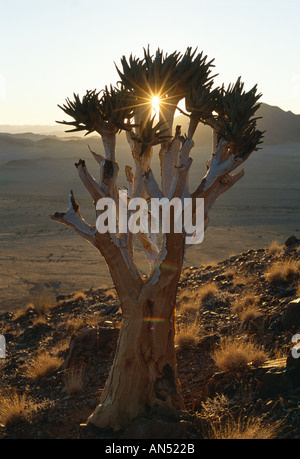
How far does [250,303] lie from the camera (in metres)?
9.98

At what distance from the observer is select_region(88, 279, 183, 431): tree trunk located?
5605mm

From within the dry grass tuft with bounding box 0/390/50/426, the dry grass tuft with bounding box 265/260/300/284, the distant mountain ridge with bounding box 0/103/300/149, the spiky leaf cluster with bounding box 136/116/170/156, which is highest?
the distant mountain ridge with bounding box 0/103/300/149

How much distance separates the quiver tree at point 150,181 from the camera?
5547 millimetres

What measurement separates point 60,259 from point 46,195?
23.0 meters

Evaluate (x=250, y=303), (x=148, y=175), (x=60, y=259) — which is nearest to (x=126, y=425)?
(x=148, y=175)

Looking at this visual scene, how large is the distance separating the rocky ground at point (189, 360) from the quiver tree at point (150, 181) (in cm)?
44

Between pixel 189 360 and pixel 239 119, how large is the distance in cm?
480

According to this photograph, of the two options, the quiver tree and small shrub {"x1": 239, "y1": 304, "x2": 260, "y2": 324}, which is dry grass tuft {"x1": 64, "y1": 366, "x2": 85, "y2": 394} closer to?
the quiver tree

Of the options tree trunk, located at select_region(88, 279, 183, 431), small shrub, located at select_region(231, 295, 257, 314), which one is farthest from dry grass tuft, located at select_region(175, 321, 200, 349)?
tree trunk, located at select_region(88, 279, 183, 431)

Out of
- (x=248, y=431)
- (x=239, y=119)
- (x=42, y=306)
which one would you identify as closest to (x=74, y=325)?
(x=42, y=306)

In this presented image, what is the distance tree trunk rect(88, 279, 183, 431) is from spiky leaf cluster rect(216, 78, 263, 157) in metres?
2.12

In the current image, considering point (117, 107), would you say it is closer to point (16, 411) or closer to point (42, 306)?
point (16, 411)

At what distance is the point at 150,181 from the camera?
5.79 metres

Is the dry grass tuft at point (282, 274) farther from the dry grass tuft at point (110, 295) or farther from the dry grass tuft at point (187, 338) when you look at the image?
the dry grass tuft at point (110, 295)
